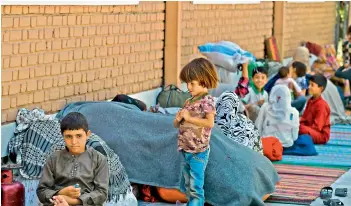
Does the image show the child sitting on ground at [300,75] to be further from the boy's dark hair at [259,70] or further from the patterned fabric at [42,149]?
the patterned fabric at [42,149]

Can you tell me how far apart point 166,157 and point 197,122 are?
1.08m

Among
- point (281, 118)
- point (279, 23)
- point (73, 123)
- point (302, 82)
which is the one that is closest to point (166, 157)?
point (73, 123)

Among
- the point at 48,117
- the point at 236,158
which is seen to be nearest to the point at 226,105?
the point at 236,158

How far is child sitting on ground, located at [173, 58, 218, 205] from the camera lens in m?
7.67

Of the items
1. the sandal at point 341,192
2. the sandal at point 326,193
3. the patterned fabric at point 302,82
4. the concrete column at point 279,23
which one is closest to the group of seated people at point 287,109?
the patterned fabric at point 302,82

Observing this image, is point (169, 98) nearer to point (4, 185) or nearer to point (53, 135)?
point (53, 135)

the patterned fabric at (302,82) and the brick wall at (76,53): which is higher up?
the brick wall at (76,53)

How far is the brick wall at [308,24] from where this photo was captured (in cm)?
1822

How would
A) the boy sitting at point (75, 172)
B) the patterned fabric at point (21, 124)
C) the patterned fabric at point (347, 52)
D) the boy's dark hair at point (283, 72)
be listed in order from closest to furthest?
the boy sitting at point (75, 172)
the patterned fabric at point (21, 124)
the boy's dark hair at point (283, 72)
the patterned fabric at point (347, 52)

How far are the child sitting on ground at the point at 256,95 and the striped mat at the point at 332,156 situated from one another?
0.85 meters

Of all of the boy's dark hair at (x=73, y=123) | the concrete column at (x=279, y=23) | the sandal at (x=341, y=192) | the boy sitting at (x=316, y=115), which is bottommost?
the sandal at (x=341, y=192)

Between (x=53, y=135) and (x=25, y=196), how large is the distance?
24.8 inches

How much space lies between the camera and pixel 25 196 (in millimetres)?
7941

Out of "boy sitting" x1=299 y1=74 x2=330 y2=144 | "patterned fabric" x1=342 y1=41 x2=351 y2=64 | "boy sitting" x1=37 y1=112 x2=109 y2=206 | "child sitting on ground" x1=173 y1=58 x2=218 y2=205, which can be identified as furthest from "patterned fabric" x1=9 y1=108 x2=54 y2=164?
"patterned fabric" x1=342 y1=41 x2=351 y2=64
